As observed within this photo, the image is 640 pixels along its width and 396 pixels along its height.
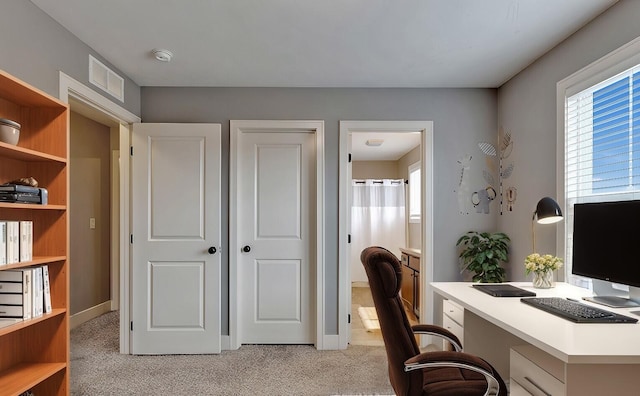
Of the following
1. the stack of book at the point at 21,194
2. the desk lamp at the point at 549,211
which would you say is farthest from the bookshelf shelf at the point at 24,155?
the desk lamp at the point at 549,211

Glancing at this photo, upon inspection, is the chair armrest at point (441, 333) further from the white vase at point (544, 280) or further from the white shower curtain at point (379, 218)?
the white shower curtain at point (379, 218)

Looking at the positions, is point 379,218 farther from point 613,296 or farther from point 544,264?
point 613,296

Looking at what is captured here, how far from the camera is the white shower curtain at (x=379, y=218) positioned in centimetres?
678

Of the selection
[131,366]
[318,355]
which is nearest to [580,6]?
[318,355]

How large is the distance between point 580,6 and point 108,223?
524 centimetres

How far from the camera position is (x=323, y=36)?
8.24 ft

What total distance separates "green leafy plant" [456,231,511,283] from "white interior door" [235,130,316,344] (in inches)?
56.6

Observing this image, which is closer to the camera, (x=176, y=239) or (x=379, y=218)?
(x=176, y=239)

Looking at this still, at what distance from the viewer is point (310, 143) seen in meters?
3.57

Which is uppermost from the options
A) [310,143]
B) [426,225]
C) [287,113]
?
[287,113]

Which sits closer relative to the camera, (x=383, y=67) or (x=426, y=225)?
(x=383, y=67)

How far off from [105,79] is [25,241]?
5.04 feet

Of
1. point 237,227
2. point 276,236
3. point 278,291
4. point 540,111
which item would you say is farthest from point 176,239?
point 540,111

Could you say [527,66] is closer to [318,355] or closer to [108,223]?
[318,355]
